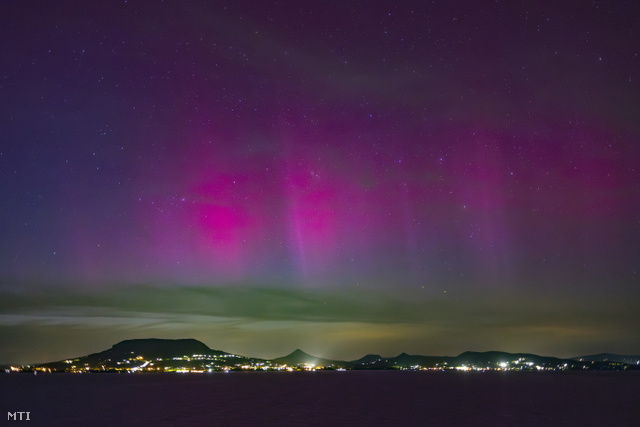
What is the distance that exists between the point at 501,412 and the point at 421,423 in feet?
64.4

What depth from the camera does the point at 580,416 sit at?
73.2m

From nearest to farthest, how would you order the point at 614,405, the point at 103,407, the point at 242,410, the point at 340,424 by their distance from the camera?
1. the point at 340,424
2. the point at 242,410
3. the point at 103,407
4. the point at 614,405

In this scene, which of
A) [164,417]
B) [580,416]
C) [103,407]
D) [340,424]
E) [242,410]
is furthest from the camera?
[103,407]

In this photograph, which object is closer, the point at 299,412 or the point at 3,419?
Answer: the point at 3,419

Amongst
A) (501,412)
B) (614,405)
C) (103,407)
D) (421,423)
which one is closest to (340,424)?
(421,423)

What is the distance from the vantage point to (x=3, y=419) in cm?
6259

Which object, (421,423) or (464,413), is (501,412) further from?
(421,423)

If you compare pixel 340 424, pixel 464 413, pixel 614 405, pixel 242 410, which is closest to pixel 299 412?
pixel 242 410

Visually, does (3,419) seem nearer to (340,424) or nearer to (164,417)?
(164,417)

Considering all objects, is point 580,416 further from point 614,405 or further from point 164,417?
point 164,417

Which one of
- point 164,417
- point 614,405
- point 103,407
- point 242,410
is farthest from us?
point 614,405

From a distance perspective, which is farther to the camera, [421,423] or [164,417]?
[164,417]

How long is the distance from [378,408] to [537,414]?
2075 cm

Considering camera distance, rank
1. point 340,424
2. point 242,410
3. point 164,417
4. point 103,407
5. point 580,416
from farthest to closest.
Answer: point 103,407 < point 242,410 < point 580,416 < point 164,417 < point 340,424
